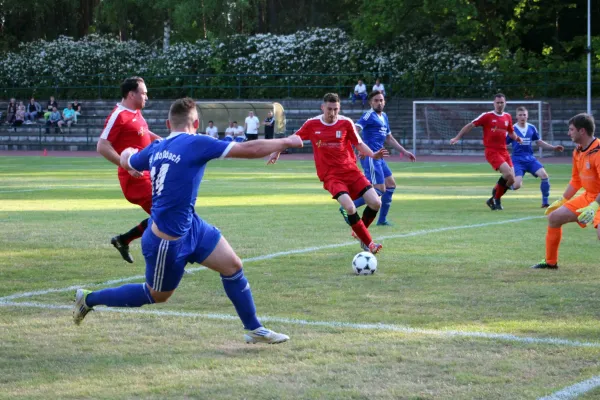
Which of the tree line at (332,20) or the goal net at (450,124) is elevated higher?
the tree line at (332,20)

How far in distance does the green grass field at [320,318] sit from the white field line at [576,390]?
1.9 inches

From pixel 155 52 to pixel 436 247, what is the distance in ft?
139

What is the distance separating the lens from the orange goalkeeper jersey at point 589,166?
9430mm

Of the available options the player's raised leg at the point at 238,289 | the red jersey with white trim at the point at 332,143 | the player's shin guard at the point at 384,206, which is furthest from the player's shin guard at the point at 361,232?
the player's raised leg at the point at 238,289

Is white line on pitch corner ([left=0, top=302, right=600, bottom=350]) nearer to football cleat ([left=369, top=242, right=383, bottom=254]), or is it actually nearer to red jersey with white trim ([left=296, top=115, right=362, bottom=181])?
football cleat ([left=369, top=242, right=383, bottom=254])

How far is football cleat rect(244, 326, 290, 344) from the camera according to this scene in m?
6.58

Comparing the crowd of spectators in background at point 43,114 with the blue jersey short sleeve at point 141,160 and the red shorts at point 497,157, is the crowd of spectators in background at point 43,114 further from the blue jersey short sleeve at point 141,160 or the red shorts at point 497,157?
the blue jersey short sleeve at point 141,160

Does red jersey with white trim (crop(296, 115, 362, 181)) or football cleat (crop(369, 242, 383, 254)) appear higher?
red jersey with white trim (crop(296, 115, 362, 181))

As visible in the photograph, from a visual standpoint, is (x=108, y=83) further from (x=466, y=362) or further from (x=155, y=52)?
(x=466, y=362)

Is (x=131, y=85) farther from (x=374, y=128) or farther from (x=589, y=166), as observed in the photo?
(x=374, y=128)

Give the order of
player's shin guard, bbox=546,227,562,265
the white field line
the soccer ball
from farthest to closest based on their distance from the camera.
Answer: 1. player's shin guard, bbox=546,227,562,265
2. the soccer ball
3. the white field line

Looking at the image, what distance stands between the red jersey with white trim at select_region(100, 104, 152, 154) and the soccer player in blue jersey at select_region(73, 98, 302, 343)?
3644 mm

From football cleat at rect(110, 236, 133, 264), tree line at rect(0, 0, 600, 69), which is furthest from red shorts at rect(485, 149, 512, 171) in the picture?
tree line at rect(0, 0, 600, 69)

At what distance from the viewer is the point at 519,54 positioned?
41688mm
